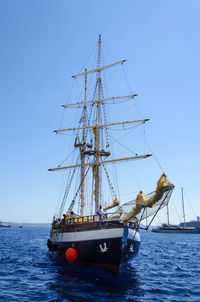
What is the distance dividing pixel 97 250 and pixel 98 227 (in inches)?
52.1

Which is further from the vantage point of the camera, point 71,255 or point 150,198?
point 71,255

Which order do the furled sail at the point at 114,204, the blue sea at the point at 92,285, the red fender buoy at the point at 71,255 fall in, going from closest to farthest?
the blue sea at the point at 92,285 → the red fender buoy at the point at 71,255 → the furled sail at the point at 114,204

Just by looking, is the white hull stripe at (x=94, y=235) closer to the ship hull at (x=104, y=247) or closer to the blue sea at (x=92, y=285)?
the ship hull at (x=104, y=247)

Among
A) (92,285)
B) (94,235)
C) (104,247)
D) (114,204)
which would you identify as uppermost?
(114,204)

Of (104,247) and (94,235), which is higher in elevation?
(94,235)

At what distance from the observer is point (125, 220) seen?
1482 cm

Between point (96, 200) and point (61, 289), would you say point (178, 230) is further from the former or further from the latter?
point (61, 289)

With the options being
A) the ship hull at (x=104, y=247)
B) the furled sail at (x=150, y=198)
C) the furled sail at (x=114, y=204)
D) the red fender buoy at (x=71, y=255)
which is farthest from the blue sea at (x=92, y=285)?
the furled sail at (x=114, y=204)

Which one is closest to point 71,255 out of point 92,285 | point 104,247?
point 104,247

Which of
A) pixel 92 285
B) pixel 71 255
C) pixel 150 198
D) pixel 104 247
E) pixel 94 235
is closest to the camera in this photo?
pixel 92 285

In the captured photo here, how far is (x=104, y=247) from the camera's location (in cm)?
1470

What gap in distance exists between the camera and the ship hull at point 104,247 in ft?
46.9

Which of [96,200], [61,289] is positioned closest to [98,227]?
[61,289]

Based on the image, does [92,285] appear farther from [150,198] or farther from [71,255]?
[150,198]
